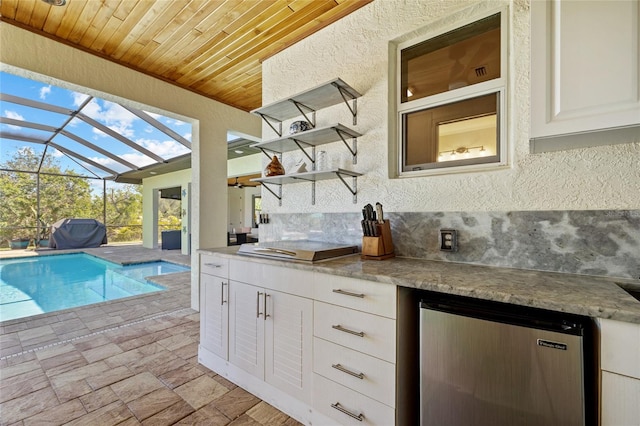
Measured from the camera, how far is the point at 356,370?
1340 millimetres

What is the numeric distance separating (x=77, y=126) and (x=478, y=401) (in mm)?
8422

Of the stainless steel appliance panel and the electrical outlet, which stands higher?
the electrical outlet

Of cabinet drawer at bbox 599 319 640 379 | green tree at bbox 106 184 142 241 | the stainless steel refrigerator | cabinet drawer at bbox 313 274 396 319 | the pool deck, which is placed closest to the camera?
cabinet drawer at bbox 599 319 640 379

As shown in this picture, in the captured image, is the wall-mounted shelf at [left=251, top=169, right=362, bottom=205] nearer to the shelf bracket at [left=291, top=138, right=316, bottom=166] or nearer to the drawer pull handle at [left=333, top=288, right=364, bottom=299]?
the shelf bracket at [left=291, top=138, right=316, bottom=166]

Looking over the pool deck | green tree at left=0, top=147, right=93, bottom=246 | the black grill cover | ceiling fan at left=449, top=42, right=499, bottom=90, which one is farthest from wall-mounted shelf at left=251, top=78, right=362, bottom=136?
green tree at left=0, top=147, right=93, bottom=246

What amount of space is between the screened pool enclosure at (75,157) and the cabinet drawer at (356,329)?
12.0 feet

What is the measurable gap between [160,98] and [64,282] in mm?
4641

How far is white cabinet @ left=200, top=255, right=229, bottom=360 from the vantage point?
198 centimetres

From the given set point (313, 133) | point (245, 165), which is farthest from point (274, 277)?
point (245, 165)

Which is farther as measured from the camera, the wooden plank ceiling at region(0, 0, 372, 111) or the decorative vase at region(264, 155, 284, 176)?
the decorative vase at region(264, 155, 284, 176)

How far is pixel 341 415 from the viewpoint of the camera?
4.58ft

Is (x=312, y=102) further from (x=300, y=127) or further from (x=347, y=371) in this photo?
(x=347, y=371)

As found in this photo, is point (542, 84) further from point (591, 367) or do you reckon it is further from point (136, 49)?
point (136, 49)

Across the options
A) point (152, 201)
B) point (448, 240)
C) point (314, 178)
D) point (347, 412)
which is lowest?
point (347, 412)
